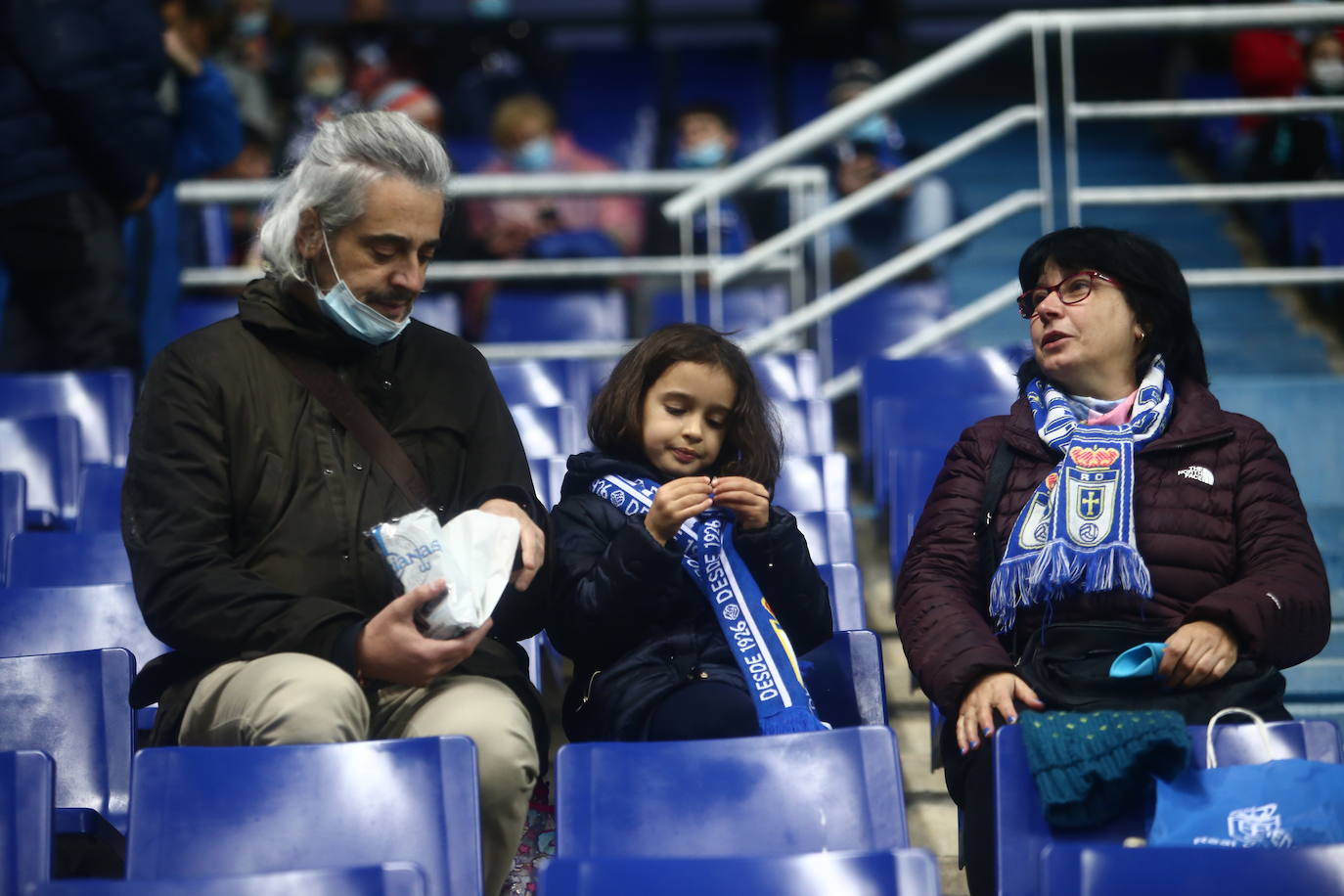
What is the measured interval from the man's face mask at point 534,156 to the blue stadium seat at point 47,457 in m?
3.17

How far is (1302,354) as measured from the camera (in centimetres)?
583

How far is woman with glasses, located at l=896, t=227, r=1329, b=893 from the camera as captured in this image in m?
2.51

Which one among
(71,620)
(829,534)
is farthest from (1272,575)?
(71,620)

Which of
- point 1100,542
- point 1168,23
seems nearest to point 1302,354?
point 1168,23

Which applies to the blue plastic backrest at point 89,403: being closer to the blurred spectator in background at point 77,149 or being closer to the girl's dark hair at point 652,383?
the blurred spectator in background at point 77,149

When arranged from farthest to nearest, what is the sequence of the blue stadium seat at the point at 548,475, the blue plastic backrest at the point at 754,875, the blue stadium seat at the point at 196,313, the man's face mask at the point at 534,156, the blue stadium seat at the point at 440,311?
the man's face mask at the point at 534,156 < the blue stadium seat at the point at 440,311 < the blue stadium seat at the point at 196,313 < the blue stadium seat at the point at 548,475 < the blue plastic backrest at the point at 754,875

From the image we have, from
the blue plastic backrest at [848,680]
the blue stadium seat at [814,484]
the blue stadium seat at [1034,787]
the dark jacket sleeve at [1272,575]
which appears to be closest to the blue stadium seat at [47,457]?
the blue stadium seat at [814,484]

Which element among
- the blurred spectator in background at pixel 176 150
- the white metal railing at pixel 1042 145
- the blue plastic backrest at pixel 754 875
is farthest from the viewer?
the blurred spectator in background at pixel 176 150

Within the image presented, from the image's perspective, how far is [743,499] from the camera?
2.64 metres

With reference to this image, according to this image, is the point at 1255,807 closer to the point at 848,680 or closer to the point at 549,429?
the point at 848,680

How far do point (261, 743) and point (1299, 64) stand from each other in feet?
21.7

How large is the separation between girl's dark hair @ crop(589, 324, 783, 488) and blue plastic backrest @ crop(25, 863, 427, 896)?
1.10m

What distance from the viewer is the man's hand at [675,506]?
2564mm

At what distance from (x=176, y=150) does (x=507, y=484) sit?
298 centimetres
